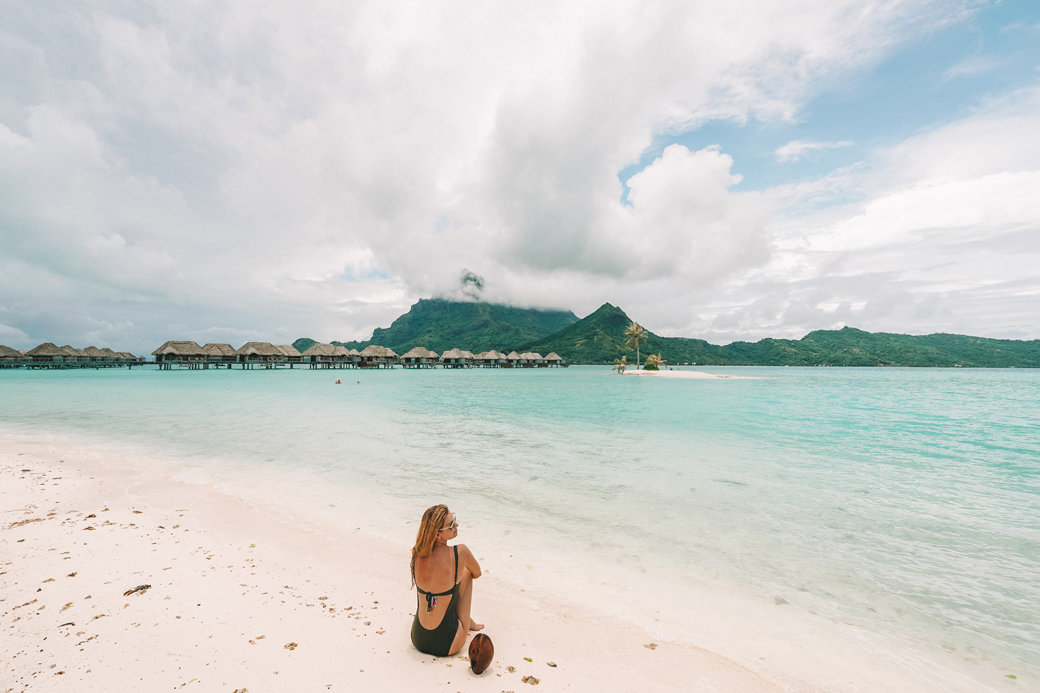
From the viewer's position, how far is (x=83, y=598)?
434cm

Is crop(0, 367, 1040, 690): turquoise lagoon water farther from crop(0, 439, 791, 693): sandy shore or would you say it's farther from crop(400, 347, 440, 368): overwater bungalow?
crop(400, 347, 440, 368): overwater bungalow

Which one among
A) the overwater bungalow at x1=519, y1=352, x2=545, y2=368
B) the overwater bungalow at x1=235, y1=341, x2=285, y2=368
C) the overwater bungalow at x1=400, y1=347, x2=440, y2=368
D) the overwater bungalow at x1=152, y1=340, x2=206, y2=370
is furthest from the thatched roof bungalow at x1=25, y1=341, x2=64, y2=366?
the overwater bungalow at x1=519, y1=352, x2=545, y2=368

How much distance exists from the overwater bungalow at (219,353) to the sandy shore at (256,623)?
327 feet

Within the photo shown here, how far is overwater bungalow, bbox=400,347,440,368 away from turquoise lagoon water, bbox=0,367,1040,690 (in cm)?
8820

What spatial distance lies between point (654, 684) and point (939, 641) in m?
3.68

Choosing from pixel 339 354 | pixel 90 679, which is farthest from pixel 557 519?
pixel 339 354

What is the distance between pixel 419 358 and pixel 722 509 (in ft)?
354

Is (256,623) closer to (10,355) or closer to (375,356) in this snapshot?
(375,356)

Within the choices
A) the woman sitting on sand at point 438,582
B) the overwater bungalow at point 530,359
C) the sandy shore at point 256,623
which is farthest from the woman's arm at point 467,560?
the overwater bungalow at point 530,359

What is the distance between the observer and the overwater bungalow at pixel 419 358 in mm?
109750

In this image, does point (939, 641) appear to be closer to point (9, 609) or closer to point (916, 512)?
point (916, 512)

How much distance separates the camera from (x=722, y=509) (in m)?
8.83

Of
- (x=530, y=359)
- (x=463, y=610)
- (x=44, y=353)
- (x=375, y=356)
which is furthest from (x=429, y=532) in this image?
(x=530, y=359)

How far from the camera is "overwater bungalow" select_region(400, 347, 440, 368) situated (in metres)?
110
